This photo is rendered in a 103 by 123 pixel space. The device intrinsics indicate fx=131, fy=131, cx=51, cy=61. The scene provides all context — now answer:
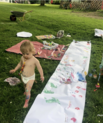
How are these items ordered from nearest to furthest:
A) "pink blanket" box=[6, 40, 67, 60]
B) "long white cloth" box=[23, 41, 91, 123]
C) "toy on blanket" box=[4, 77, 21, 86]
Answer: "long white cloth" box=[23, 41, 91, 123], "toy on blanket" box=[4, 77, 21, 86], "pink blanket" box=[6, 40, 67, 60]

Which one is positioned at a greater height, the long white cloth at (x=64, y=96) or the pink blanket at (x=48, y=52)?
the pink blanket at (x=48, y=52)

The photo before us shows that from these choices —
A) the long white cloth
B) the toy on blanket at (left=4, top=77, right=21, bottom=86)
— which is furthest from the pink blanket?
the toy on blanket at (left=4, top=77, right=21, bottom=86)

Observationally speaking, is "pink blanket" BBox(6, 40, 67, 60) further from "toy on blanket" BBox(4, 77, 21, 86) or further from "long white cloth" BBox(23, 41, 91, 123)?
"toy on blanket" BBox(4, 77, 21, 86)

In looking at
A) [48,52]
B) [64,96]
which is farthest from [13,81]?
[48,52]

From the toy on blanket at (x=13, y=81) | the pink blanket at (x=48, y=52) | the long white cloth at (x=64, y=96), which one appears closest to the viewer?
the long white cloth at (x=64, y=96)

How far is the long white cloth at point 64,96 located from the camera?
2174 mm

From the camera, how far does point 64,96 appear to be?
2.62m

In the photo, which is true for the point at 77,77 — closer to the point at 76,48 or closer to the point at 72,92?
the point at 72,92

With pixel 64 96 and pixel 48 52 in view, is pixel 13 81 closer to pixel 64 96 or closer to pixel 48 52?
pixel 64 96

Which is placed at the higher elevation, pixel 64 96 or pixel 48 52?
pixel 48 52

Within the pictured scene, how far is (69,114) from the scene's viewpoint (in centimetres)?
228

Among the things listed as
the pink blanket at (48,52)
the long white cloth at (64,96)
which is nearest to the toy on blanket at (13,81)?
the long white cloth at (64,96)

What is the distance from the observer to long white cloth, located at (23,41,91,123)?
217 cm

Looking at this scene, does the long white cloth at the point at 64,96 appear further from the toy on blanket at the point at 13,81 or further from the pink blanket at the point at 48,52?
the toy on blanket at the point at 13,81
